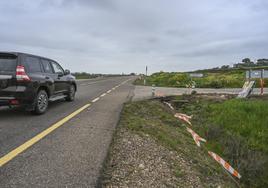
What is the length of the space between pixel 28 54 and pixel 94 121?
10.1 ft

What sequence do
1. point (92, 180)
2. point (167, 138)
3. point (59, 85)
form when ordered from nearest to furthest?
point (92, 180) → point (167, 138) → point (59, 85)

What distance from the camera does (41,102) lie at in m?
8.56

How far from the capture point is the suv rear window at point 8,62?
25.5 ft

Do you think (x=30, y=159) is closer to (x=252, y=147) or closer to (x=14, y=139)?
(x=14, y=139)

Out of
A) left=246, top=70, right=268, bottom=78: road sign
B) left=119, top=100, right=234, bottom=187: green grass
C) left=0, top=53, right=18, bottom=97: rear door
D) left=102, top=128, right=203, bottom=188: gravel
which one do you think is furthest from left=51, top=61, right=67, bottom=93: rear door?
left=246, top=70, right=268, bottom=78: road sign

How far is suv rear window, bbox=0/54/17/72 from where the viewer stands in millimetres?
7783

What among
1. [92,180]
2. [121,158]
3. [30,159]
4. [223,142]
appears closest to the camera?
[92,180]

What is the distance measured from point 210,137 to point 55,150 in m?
5.56

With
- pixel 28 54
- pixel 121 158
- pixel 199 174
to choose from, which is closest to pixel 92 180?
pixel 121 158

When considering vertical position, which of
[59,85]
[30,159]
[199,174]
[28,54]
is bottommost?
[199,174]

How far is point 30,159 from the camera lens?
4.41 meters

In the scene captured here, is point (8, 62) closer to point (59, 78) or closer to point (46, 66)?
point (46, 66)

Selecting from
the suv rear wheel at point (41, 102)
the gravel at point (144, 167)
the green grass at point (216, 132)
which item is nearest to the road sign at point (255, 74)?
the green grass at point (216, 132)

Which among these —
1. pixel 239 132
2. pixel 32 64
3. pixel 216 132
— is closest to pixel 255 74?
pixel 239 132
